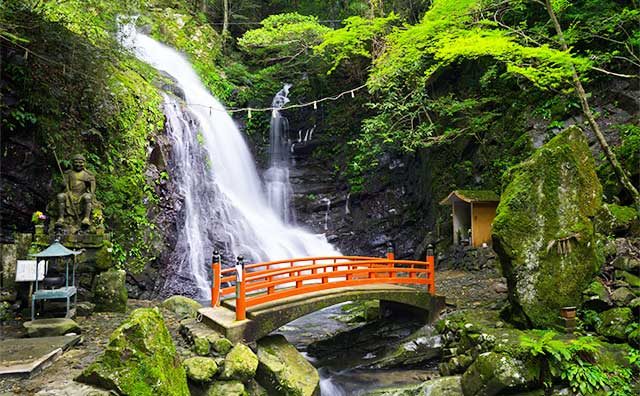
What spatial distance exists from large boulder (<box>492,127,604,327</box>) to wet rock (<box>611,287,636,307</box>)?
0.45 meters

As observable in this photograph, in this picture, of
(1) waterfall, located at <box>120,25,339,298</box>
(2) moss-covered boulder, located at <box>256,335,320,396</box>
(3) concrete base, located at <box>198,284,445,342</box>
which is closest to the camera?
(2) moss-covered boulder, located at <box>256,335,320,396</box>

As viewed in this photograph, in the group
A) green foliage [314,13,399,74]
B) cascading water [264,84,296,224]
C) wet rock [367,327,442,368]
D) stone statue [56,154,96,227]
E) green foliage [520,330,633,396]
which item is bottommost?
wet rock [367,327,442,368]

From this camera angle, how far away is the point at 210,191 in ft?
54.1

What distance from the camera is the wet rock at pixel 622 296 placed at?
686 centimetres

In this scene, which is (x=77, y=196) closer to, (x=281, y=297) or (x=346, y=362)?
(x=281, y=297)

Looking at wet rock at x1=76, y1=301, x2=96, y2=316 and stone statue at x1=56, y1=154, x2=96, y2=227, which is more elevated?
stone statue at x1=56, y1=154, x2=96, y2=227

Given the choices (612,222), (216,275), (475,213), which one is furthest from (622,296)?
(216,275)

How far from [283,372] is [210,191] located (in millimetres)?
11177

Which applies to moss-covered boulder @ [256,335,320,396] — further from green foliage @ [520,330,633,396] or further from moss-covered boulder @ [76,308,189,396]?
green foliage @ [520,330,633,396]

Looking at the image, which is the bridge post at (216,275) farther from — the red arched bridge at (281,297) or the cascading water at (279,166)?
the cascading water at (279,166)

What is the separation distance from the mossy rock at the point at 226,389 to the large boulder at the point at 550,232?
4.89 metres

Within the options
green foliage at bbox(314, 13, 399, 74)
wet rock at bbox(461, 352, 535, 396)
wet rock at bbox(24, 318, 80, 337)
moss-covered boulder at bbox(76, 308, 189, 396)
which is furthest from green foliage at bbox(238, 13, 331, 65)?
moss-covered boulder at bbox(76, 308, 189, 396)

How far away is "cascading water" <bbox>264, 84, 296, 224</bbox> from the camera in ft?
68.3

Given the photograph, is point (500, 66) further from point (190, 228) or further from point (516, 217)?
point (190, 228)
